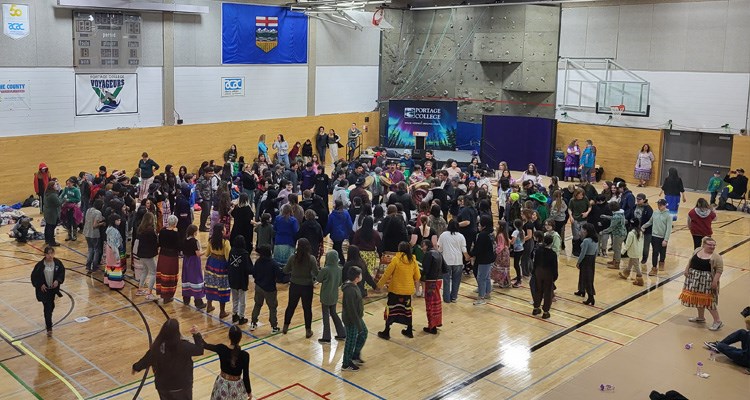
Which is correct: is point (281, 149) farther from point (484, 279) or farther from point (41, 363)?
point (41, 363)

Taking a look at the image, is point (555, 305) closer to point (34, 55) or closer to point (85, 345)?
point (85, 345)

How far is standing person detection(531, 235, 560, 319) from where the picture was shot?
39.9 ft

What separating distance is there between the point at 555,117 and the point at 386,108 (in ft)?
24.2

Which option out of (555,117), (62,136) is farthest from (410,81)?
(62,136)

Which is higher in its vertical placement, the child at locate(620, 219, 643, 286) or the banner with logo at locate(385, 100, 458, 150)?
the banner with logo at locate(385, 100, 458, 150)

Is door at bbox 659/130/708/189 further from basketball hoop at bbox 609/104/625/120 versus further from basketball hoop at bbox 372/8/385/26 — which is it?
basketball hoop at bbox 372/8/385/26

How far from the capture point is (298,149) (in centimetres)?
2838

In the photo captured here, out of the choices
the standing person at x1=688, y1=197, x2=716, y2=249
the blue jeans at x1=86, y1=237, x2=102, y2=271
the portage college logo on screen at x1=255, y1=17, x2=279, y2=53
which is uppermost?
the portage college logo on screen at x1=255, y1=17, x2=279, y2=53

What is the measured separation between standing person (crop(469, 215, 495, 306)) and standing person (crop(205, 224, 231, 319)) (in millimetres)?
4189

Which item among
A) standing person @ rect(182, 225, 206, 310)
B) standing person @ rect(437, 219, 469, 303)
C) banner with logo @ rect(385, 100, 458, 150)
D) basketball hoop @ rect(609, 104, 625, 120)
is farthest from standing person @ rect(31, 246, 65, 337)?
basketball hoop @ rect(609, 104, 625, 120)

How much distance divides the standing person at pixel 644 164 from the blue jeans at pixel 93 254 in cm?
1963

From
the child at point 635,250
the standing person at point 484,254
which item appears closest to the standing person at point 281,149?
the child at point 635,250

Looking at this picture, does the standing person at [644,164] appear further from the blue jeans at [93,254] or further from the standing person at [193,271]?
the blue jeans at [93,254]

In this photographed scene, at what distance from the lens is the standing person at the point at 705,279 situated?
11820 millimetres
